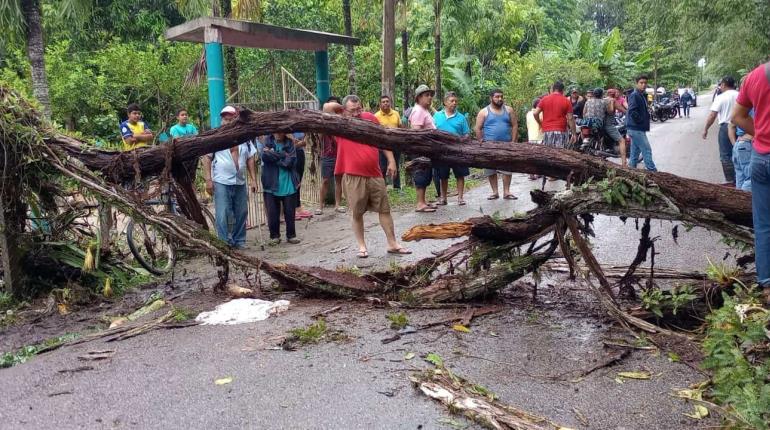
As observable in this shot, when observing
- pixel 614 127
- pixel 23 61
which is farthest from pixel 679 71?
pixel 23 61

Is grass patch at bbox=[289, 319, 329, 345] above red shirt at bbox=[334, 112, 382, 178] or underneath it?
underneath

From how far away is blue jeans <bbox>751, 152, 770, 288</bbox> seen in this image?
4.43 m

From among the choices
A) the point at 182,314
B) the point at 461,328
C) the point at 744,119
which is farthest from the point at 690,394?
the point at 182,314

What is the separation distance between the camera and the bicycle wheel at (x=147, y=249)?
7.08m

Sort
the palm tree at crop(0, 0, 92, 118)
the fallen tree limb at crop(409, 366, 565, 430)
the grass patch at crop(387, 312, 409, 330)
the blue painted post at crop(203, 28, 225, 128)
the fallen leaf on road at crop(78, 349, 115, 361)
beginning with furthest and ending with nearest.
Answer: the palm tree at crop(0, 0, 92, 118) < the blue painted post at crop(203, 28, 225, 128) < the grass patch at crop(387, 312, 409, 330) < the fallen leaf on road at crop(78, 349, 115, 361) < the fallen tree limb at crop(409, 366, 565, 430)

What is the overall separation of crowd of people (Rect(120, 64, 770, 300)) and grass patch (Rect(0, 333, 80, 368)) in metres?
3.00

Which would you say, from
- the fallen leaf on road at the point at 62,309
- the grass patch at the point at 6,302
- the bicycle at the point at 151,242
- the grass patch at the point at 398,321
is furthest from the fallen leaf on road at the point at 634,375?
the grass patch at the point at 6,302

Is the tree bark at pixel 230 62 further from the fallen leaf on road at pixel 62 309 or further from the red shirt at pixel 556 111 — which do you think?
the fallen leaf on road at pixel 62 309

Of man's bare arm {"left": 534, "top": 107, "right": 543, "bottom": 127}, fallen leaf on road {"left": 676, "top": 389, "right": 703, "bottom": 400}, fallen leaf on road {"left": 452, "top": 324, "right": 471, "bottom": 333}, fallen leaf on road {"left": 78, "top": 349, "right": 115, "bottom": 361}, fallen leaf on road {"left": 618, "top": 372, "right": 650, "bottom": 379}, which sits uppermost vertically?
man's bare arm {"left": 534, "top": 107, "right": 543, "bottom": 127}

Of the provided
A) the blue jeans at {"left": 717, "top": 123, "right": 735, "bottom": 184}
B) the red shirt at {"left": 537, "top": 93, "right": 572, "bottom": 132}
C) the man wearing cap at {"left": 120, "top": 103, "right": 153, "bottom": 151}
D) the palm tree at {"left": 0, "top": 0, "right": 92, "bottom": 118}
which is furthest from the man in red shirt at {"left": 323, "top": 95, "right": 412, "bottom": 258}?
the blue jeans at {"left": 717, "top": 123, "right": 735, "bottom": 184}

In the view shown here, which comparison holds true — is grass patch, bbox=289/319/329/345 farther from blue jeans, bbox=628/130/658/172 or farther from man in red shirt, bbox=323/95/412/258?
blue jeans, bbox=628/130/658/172

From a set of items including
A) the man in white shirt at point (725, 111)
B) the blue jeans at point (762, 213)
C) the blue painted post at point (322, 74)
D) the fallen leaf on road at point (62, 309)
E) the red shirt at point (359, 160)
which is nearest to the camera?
the blue jeans at point (762, 213)

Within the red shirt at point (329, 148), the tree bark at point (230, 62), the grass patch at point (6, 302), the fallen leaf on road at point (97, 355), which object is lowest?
the grass patch at point (6, 302)

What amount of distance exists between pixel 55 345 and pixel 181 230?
1.39m
